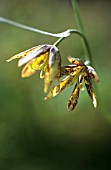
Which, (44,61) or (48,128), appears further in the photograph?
(48,128)

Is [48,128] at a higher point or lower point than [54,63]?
lower

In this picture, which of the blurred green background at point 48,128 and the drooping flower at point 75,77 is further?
the blurred green background at point 48,128

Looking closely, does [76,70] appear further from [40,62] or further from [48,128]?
[48,128]

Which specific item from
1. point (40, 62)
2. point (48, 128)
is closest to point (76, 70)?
point (40, 62)

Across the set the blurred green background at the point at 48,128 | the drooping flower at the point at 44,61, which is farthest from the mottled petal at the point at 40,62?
the blurred green background at the point at 48,128

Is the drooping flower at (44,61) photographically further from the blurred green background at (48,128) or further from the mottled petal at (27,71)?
the blurred green background at (48,128)

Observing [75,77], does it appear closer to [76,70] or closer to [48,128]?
[76,70]

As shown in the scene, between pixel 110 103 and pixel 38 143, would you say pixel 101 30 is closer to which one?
pixel 110 103

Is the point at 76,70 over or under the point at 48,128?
over

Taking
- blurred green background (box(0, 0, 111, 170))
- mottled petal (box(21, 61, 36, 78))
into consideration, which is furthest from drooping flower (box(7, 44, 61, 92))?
blurred green background (box(0, 0, 111, 170))
